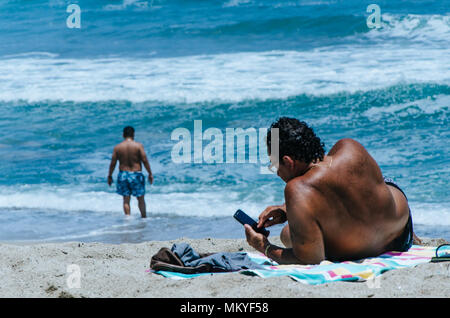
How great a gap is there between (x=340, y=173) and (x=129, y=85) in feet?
36.1

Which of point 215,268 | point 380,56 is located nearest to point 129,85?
point 380,56

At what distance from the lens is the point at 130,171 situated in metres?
7.57

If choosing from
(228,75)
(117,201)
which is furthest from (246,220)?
(228,75)

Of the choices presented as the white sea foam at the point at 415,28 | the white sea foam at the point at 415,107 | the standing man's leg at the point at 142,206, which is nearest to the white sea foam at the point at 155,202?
the standing man's leg at the point at 142,206

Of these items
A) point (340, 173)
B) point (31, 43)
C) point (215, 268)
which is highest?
point (31, 43)

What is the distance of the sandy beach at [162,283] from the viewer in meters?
3.26

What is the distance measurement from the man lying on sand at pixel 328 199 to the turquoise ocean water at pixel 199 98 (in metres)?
2.46

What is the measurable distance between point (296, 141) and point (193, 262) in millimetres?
1027

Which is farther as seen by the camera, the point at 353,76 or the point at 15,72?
the point at 15,72

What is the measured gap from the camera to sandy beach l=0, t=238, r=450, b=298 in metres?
3.26

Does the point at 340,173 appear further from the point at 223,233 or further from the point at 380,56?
the point at 380,56

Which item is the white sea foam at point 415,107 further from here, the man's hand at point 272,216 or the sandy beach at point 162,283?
the sandy beach at point 162,283

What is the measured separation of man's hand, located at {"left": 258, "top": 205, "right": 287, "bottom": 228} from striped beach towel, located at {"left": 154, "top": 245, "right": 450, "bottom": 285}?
0.89 ft

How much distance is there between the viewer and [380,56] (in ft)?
47.6
